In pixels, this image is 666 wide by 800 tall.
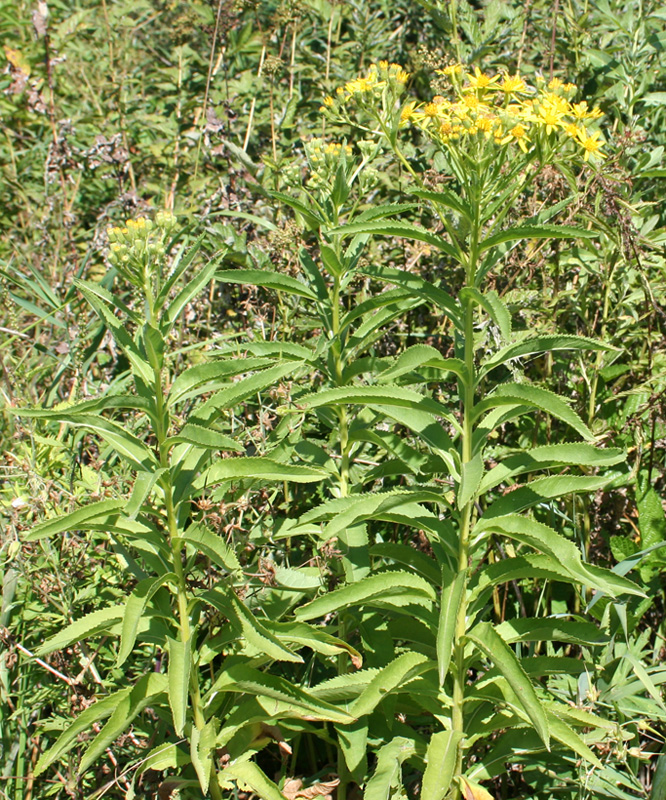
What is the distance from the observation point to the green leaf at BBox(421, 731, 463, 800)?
204cm

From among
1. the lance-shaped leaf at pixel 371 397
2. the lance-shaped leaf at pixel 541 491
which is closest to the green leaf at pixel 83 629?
the lance-shaped leaf at pixel 371 397

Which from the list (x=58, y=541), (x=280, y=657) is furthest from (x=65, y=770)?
(x=280, y=657)

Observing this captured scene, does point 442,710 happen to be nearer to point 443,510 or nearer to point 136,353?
point 443,510

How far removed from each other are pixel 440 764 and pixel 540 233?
1.38 metres

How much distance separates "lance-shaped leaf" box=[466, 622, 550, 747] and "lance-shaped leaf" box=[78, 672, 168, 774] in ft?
2.87

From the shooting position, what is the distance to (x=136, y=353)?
2146mm

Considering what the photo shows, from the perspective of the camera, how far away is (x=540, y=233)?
1.95 metres

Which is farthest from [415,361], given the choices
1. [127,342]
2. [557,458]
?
[127,342]

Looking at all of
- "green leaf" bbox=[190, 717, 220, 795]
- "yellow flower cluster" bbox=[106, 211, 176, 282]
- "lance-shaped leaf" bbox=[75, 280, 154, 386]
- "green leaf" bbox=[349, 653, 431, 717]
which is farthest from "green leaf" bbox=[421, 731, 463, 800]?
"yellow flower cluster" bbox=[106, 211, 176, 282]

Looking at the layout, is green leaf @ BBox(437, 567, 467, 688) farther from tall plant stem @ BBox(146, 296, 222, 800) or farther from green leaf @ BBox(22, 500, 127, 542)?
green leaf @ BBox(22, 500, 127, 542)

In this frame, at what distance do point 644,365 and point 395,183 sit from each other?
1.34m

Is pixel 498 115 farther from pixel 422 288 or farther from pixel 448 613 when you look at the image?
pixel 448 613

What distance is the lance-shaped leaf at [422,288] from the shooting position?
211 centimetres

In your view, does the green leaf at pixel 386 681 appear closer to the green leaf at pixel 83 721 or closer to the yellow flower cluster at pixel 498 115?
the green leaf at pixel 83 721
